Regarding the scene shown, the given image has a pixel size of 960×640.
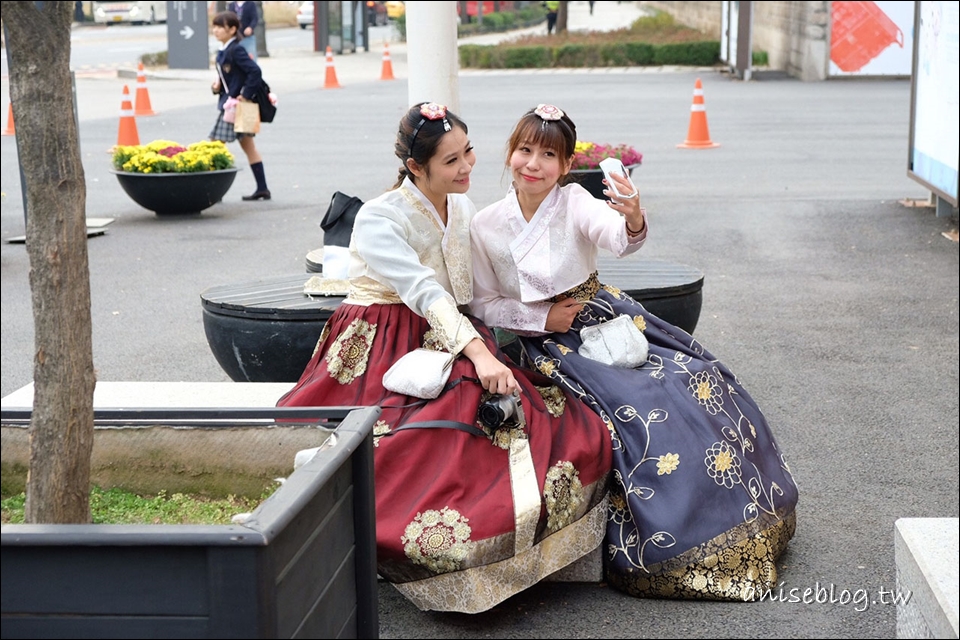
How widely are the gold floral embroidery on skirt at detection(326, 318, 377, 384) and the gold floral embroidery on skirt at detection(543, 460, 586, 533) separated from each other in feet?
2.03

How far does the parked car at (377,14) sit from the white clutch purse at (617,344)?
152 feet

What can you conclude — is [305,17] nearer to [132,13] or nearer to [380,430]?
[132,13]

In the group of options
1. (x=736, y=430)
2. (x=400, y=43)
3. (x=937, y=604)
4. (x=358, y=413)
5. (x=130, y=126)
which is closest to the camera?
(x=937, y=604)

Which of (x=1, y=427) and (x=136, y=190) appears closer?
(x=1, y=427)

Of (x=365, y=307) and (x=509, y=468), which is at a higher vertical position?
(x=365, y=307)

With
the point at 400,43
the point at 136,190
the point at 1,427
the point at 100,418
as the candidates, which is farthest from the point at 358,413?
the point at 400,43

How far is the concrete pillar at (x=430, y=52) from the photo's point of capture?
19.6 ft

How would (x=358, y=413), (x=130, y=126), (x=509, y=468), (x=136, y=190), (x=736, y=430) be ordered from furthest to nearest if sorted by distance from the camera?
(x=130, y=126) < (x=136, y=190) < (x=736, y=430) < (x=509, y=468) < (x=358, y=413)

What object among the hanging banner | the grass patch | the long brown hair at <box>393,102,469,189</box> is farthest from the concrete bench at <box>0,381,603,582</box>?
the hanging banner

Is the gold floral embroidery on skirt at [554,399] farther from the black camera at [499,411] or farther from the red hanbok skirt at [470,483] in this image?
the black camera at [499,411]

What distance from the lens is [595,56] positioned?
27328 millimetres

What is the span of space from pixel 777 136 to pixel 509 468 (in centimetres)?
1184

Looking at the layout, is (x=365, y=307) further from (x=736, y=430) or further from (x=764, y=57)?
(x=764, y=57)

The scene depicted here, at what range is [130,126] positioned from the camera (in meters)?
13.6
